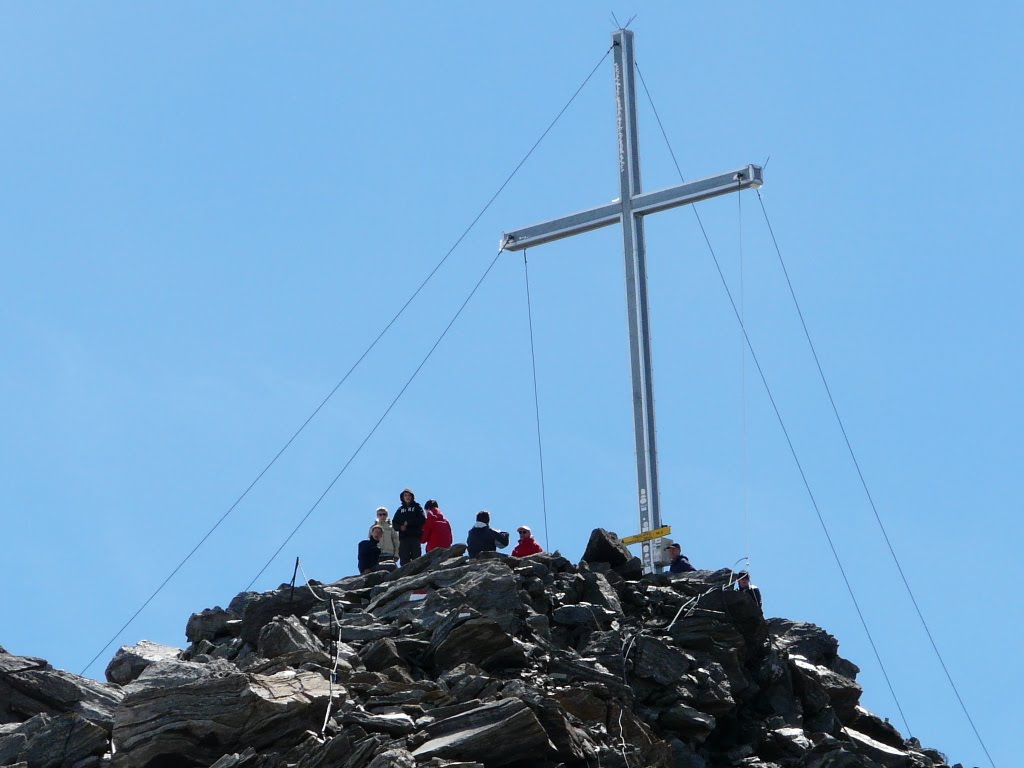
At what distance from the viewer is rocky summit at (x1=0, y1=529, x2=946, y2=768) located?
80.7 ft

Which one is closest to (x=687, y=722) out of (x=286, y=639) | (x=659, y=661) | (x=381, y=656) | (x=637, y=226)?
(x=659, y=661)

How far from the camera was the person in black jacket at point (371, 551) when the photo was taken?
110 feet

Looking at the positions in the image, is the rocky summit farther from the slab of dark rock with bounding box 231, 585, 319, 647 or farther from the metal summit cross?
the metal summit cross

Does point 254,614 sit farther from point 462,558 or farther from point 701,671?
point 701,671

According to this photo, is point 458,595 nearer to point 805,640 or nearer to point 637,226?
point 805,640

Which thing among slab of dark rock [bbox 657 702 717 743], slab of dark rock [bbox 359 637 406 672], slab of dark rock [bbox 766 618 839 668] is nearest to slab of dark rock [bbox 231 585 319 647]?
slab of dark rock [bbox 359 637 406 672]

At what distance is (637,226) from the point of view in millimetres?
35312

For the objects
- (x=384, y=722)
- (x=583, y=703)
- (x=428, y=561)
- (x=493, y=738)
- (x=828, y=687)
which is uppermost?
(x=428, y=561)

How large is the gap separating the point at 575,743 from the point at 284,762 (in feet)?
13.2

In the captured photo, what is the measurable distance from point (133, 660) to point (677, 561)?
10193mm

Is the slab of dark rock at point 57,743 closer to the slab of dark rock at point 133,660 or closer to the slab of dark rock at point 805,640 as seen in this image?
the slab of dark rock at point 133,660

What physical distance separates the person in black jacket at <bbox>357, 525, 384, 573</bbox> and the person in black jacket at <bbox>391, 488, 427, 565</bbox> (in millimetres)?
479

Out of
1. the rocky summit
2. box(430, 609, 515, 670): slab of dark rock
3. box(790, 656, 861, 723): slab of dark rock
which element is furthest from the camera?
box(790, 656, 861, 723): slab of dark rock

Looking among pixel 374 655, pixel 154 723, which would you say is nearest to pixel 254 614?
pixel 374 655
